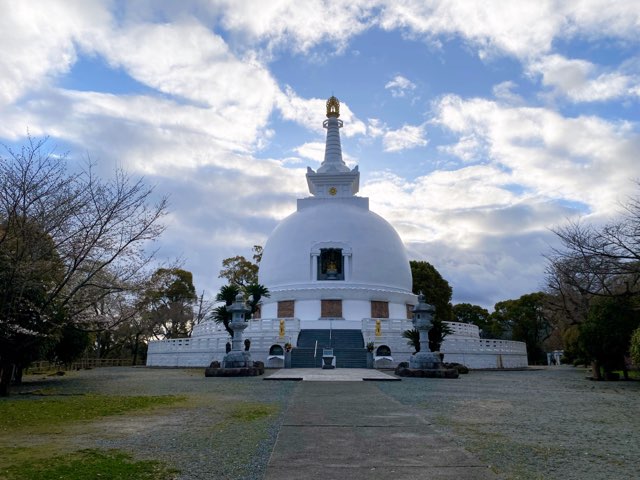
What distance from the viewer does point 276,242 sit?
41844 mm

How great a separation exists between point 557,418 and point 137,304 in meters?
13.2

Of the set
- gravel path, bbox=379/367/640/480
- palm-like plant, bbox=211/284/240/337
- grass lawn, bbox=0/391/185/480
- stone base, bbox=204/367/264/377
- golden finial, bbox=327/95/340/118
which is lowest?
grass lawn, bbox=0/391/185/480

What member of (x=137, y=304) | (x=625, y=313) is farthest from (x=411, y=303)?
(x=137, y=304)

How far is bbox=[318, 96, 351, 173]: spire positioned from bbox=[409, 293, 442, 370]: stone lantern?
25.2 metres

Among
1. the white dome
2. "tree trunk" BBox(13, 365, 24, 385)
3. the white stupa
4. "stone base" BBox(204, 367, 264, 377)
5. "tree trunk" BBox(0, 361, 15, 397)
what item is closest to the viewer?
"tree trunk" BBox(0, 361, 15, 397)

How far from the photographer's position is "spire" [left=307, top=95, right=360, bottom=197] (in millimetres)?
44531

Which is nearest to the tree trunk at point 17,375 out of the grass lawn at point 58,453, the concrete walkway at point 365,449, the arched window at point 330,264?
the grass lawn at point 58,453

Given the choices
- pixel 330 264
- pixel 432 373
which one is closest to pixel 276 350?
pixel 432 373

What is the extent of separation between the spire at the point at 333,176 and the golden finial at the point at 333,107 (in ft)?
7.86

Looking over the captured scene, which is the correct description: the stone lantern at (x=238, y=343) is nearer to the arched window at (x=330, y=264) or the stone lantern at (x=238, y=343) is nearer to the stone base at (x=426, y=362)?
the stone base at (x=426, y=362)

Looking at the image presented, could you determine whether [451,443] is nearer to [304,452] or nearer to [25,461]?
[304,452]

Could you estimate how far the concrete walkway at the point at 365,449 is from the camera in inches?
202

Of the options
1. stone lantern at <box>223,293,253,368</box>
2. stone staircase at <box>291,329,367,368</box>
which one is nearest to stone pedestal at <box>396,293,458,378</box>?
stone staircase at <box>291,329,367,368</box>

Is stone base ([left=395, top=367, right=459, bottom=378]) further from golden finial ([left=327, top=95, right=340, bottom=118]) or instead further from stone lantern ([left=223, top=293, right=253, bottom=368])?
golden finial ([left=327, top=95, right=340, bottom=118])
